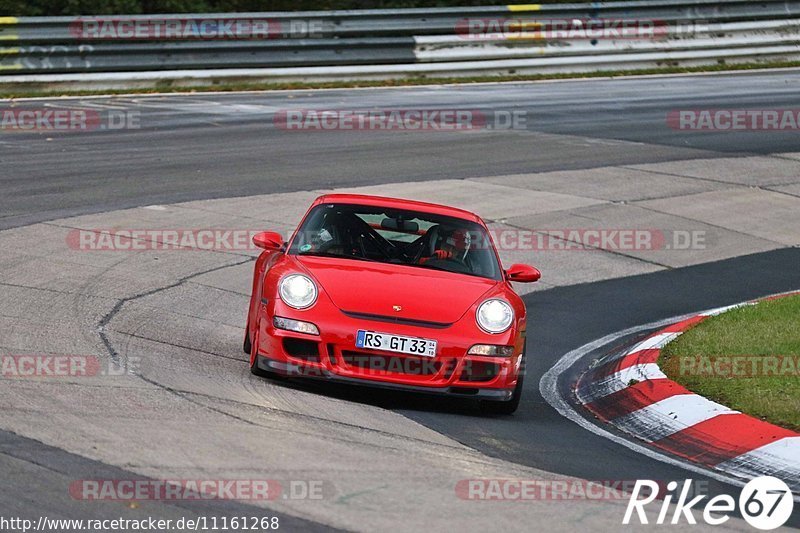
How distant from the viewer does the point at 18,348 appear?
8.23 metres

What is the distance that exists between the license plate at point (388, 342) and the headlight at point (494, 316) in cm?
51

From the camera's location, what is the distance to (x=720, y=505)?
6.25m

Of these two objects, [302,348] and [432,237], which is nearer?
[302,348]

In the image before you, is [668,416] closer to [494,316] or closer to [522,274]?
[494,316]

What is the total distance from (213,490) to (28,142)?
42.9 ft

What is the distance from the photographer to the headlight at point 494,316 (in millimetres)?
8195

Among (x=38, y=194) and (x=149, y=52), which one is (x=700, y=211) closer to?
(x=38, y=194)

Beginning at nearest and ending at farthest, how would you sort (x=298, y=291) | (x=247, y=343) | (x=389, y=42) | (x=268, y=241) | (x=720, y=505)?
(x=720, y=505), (x=298, y=291), (x=268, y=241), (x=247, y=343), (x=389, y=42)

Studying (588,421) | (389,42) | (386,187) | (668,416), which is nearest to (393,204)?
(588,421)

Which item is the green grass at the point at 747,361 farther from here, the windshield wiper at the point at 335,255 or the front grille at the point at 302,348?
the front grille at the point at 302,348

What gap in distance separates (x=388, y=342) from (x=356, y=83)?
1727cm

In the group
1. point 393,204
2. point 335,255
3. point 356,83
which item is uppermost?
point 356,83

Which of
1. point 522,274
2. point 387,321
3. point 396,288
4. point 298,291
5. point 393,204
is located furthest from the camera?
point 393,204

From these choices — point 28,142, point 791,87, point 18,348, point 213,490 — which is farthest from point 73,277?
point 791,87
